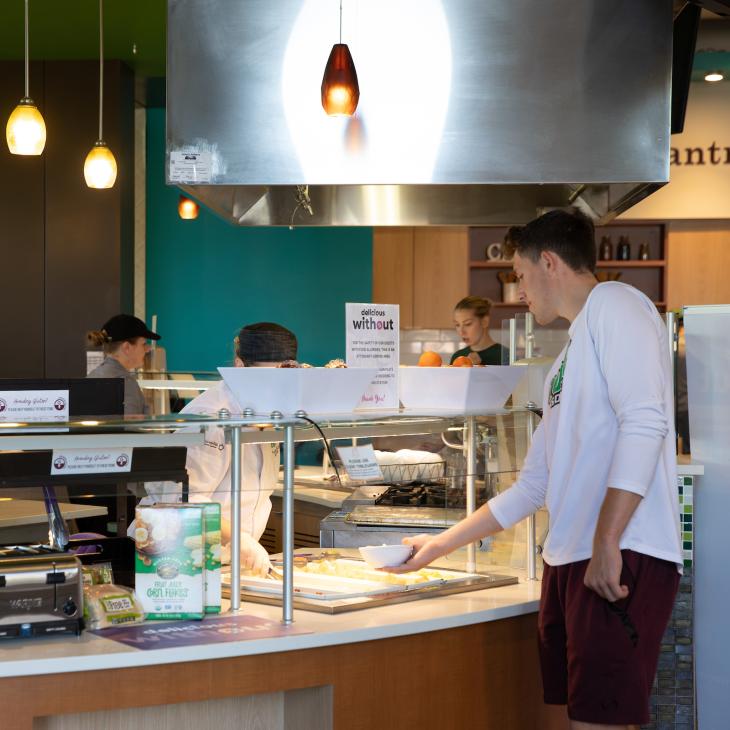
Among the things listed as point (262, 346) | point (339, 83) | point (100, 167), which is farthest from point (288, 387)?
point (100, 167)

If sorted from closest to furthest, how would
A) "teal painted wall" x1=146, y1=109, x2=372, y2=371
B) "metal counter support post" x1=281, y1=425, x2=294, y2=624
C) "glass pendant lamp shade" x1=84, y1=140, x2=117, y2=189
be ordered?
"metal counter support post" x1=281, y1=425, x2=294, y2=624
"glass pendant lamp shade" x1=84, y1=140, x2=117, y2=189
"teal painted wall" x1=146, y1=109, x2=372, y2=371

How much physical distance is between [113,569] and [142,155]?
6573 mm

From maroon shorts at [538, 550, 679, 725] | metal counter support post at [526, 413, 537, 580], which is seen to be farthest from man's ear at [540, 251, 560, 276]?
maroon shorts at [538, 550, 679, 725]

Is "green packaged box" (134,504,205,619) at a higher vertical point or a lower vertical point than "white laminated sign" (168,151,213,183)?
lower

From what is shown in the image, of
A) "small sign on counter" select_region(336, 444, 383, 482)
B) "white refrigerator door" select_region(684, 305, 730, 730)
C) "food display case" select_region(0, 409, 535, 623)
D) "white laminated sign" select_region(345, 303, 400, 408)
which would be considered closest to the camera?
"food display case" select_region(0, 409, 535, 623)

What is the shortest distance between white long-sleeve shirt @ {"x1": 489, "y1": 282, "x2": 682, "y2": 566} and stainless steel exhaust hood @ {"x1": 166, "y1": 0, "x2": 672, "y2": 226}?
0.82 metres

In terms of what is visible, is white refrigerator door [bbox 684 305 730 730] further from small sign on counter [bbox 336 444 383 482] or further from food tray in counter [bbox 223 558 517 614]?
small sign on counter [bbox 336 444 383 482]

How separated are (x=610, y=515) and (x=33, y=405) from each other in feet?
4.08

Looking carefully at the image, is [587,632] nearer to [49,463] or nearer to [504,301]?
[49,463]

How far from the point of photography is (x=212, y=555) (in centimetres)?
223

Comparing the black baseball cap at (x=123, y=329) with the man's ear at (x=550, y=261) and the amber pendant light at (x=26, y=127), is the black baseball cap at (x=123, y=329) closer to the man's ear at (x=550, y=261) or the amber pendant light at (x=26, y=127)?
the amber pendant light at (x=26, y=127)

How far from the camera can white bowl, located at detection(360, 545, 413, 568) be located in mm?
2568

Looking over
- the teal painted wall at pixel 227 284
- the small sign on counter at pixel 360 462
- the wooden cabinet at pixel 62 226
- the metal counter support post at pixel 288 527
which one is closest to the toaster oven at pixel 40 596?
the metal counter support post at pixel 288 527

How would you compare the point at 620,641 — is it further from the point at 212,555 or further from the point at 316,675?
the point at 212,555
